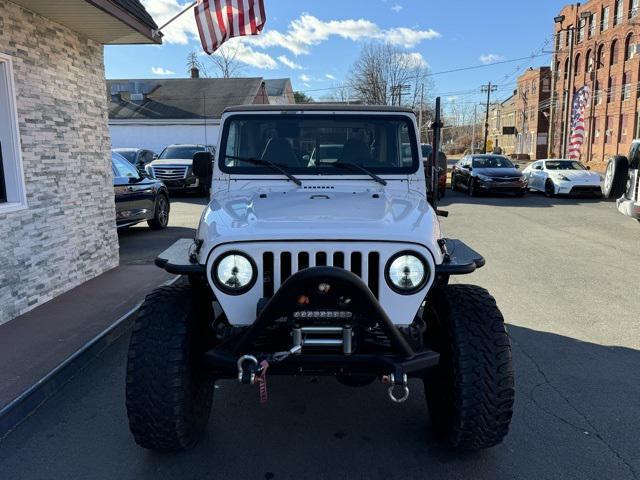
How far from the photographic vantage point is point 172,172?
58.7 ft

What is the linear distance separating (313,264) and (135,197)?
851 centimetres

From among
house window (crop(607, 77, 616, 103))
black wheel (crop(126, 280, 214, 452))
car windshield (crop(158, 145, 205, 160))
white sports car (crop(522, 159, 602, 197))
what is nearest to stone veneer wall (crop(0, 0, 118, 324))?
black wheel (crop(126, 280, 214, 452))

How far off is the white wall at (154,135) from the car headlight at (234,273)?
109ft

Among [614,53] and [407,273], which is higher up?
[614,53]

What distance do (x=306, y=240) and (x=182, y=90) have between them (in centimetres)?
3812

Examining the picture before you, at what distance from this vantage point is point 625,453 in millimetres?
3049

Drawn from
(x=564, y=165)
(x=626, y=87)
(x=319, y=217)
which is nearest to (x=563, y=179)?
(x=564, y=165)

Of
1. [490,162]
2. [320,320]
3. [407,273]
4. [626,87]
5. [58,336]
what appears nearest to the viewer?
[320,320]

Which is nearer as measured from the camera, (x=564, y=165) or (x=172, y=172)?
(x=172, y=172)

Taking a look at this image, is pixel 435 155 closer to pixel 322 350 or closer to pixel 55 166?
pixel 322 350

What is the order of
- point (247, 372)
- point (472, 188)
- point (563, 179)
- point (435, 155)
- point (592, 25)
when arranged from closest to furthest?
1. point (247, 372)
2. point (435, 155)
3. point (563, 179)
4. point (472, 188)
5. point (592, 25)

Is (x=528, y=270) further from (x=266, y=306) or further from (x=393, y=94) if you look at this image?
(x=393, y=94)

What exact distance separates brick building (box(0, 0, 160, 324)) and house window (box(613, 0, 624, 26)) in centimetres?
4803

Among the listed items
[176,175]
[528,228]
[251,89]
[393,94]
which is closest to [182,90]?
[251,89]
